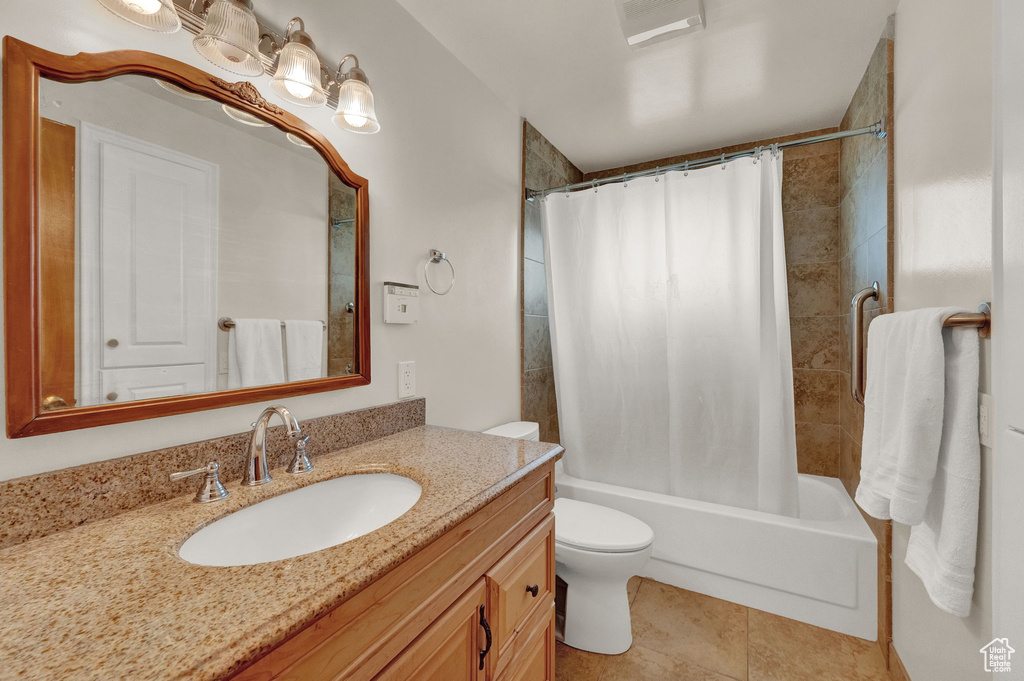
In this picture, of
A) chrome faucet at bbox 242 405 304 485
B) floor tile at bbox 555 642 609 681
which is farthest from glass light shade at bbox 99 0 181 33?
floor tile at bbox 555 642 609 681

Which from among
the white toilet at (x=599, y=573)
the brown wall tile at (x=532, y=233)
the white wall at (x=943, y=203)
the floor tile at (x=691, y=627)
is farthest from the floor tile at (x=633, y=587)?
the brown wall tile at (x=532, y=233)

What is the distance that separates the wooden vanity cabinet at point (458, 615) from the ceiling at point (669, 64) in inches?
62.9

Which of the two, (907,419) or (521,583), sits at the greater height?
(907,419)

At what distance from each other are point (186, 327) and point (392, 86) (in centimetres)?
105

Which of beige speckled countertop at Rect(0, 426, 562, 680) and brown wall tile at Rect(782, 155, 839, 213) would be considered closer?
beige speckled countertop at Rect(0, 426, 562, 680)

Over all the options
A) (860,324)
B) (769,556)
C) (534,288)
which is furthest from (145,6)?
(769,556)

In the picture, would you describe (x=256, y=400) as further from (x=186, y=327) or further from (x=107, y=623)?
(x=107, y=623)

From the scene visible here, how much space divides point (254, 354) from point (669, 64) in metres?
1.93

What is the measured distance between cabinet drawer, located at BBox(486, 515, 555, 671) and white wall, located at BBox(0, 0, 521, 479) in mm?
658

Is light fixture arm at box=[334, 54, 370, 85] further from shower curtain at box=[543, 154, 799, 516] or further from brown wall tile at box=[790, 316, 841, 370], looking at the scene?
brown wall tile at box=[790, 316, 841, 370]

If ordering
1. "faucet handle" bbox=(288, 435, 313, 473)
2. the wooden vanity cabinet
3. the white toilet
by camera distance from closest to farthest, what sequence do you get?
1. the wooden vanity cabinet
2. "faucet handle" bbox=(288, 435, 313, 473)
3. the white toilet

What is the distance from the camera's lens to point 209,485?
89 cm

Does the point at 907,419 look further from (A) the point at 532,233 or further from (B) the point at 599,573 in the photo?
(A) the point at 532,233

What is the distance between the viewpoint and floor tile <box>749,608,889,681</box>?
4.97ft
